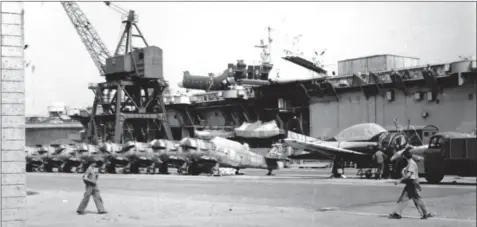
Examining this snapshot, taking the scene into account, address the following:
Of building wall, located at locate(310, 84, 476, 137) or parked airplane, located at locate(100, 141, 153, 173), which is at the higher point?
building wall, located at locate(310, 84, 476, 137)

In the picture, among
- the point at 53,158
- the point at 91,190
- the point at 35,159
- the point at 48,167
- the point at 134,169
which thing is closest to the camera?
the point at 91,190

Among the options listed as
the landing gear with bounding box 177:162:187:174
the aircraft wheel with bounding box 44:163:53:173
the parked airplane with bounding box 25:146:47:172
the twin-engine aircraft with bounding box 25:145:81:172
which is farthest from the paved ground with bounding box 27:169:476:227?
the parked airplane with bounding box 25:146:47:172

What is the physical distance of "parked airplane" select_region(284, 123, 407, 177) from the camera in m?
33.0

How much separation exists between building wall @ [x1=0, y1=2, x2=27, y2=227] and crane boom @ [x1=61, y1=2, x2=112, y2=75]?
81.7 m

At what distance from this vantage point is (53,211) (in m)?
19.0

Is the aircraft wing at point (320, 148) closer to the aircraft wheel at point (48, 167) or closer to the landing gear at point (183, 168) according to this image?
the landing gear at point (183, 168)

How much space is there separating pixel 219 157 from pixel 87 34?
57.0 meters

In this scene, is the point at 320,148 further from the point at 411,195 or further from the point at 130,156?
the point at 130,156

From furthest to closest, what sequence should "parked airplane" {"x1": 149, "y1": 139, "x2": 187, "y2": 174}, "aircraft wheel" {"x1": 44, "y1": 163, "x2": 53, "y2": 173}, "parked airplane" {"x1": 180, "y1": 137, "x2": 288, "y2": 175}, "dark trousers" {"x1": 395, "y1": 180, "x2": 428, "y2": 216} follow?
"aircraft wheel" {"x1": 44, "y1": 163, "x2": 53, "y2": 173}
"parked airplane" {"x1": 149, "y1": 139, "x2": 187, "y2": 174}
"parked airplane" {"x1": 180, "y1": 137, "x2": 288, "y2": 175}
"dark trousers" {"x1": 395, "y1": 180, "x2": 428, "y2": 216}

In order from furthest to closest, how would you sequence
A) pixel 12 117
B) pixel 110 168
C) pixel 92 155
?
pixel 92 155 → pixel 110 168 → pixel 12 117

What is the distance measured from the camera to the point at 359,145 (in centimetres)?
3441

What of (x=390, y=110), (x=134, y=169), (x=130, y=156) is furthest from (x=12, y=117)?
(x=390, y=110)

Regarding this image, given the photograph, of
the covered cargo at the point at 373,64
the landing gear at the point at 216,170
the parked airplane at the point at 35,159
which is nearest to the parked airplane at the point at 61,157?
the parked airplane at the point at 35,159

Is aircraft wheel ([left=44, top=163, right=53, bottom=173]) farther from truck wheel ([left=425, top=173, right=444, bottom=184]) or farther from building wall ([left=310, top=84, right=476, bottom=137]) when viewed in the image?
truck wheel ([left=425, top=173, right=444, bottom=184])
